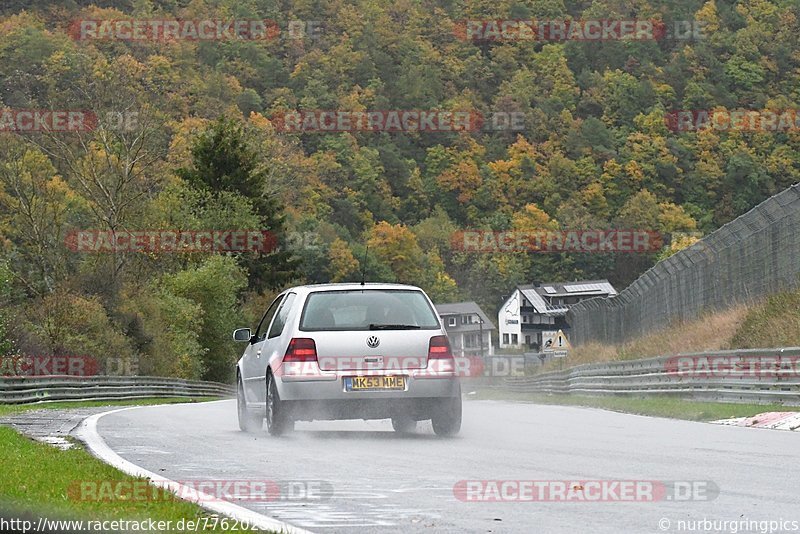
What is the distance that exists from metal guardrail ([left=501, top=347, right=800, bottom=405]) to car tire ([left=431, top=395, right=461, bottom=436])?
5942mm

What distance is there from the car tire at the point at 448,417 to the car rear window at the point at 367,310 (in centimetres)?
83

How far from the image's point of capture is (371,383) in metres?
13.7

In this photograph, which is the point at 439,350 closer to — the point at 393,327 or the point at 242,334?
the point at 393,327

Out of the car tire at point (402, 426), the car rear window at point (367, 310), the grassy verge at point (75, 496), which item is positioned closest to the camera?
the grassy verge at point (75, 496)

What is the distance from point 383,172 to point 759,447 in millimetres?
155655

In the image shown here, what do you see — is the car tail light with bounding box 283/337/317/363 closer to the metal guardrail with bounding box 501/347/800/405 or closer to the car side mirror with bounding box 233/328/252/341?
the car side mirror with bounding box 233/328/252/341

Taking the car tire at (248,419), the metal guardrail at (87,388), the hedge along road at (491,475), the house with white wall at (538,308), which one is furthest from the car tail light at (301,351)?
the house with white wall at (538,308)

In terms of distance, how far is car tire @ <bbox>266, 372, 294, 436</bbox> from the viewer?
548 inches

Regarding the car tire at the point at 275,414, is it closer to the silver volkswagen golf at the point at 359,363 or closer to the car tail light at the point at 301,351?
the silver volkswagen golf at the point at 359,363

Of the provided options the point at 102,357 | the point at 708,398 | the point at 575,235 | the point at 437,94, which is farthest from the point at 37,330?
the point at 437,94

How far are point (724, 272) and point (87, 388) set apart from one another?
67.4 ft

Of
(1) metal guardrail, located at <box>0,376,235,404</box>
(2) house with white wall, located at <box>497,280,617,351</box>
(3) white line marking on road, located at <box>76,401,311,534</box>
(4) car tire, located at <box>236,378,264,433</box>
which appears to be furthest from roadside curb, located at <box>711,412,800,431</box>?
(2) house with white wall, located at <box>497,280,617,351</box>

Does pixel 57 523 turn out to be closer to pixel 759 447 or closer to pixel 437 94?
pixel 759 447

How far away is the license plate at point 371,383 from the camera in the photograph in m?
13.7
